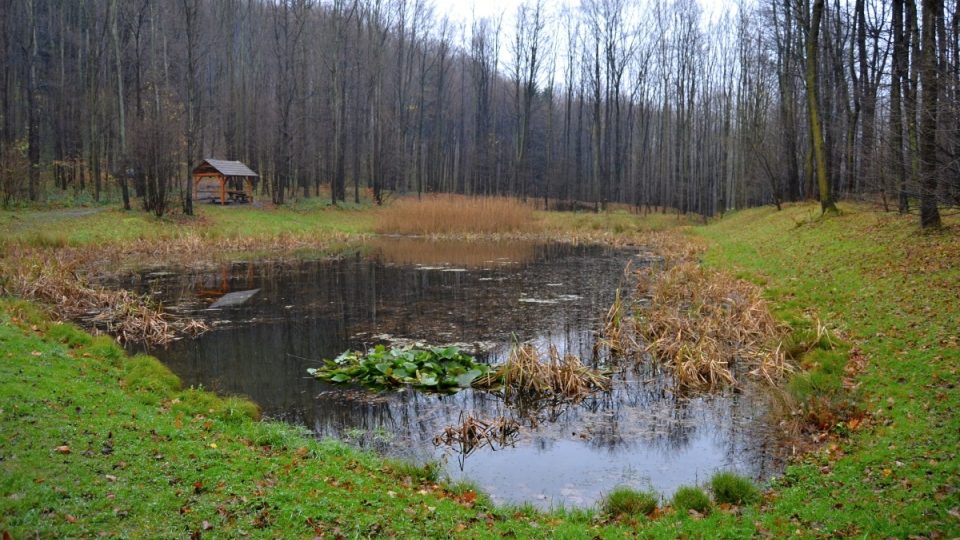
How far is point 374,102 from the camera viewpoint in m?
40.6

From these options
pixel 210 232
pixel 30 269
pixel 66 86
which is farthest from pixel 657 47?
pixel 30 269

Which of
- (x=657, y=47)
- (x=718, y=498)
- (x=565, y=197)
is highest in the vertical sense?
(x=657, y=47)

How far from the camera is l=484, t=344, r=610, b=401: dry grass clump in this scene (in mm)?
8344

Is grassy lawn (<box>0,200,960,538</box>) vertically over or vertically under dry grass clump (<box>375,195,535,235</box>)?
under

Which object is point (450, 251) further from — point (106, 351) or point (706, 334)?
point (106, 351)

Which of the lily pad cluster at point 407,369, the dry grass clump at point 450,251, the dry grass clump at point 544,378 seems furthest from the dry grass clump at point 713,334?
the dry grass clump at point 450,251

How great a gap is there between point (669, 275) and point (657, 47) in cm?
3763

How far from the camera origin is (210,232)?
24.6 meters

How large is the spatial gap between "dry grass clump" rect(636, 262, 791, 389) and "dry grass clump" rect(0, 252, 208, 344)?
8347 mm

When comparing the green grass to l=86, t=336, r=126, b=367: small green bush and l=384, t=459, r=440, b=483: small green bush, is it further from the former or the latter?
l=384, t=459, r=440, b=483: small green bush

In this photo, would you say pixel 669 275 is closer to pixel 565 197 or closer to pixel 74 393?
pixel 74 393

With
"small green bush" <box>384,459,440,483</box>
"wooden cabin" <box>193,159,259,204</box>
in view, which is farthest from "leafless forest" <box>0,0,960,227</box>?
"small green bush" <box>384,459,440,483</box>

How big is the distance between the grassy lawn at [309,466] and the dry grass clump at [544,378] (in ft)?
9.34

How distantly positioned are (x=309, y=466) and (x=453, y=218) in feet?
83.2
